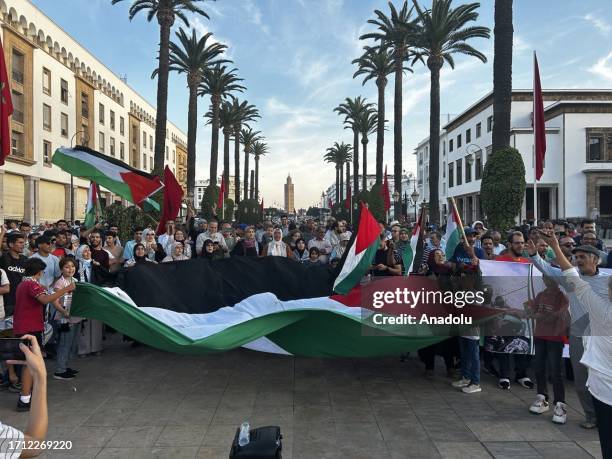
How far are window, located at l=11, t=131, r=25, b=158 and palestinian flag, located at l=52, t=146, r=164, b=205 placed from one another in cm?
2649

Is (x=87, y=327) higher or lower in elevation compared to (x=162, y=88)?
lower

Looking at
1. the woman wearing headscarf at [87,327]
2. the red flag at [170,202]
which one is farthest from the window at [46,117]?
the woman wearing headscarf at [87,327]

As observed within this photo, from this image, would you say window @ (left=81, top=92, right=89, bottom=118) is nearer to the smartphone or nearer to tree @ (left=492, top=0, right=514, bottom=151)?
tree @ (left=492, top=0, right=514, bottom=151)

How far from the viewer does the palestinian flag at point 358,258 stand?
6891 mm

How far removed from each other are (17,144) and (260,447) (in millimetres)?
36538

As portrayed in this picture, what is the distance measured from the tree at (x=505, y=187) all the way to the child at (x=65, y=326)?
12.4m

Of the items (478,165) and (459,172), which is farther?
(459,172)

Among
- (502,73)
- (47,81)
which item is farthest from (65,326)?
(47,81)

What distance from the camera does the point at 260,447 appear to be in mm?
3180

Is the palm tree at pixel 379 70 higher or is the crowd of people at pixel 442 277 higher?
the palm tree at pixel 379 70

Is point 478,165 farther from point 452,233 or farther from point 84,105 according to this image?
point 452,233

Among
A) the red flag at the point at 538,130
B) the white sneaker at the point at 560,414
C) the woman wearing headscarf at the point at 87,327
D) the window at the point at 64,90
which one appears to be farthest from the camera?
the window at the point at 64,90

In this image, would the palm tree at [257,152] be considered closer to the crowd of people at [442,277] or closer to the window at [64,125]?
the window at [64,125]

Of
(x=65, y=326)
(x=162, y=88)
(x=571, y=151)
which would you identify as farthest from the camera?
(x=571, y=151)
